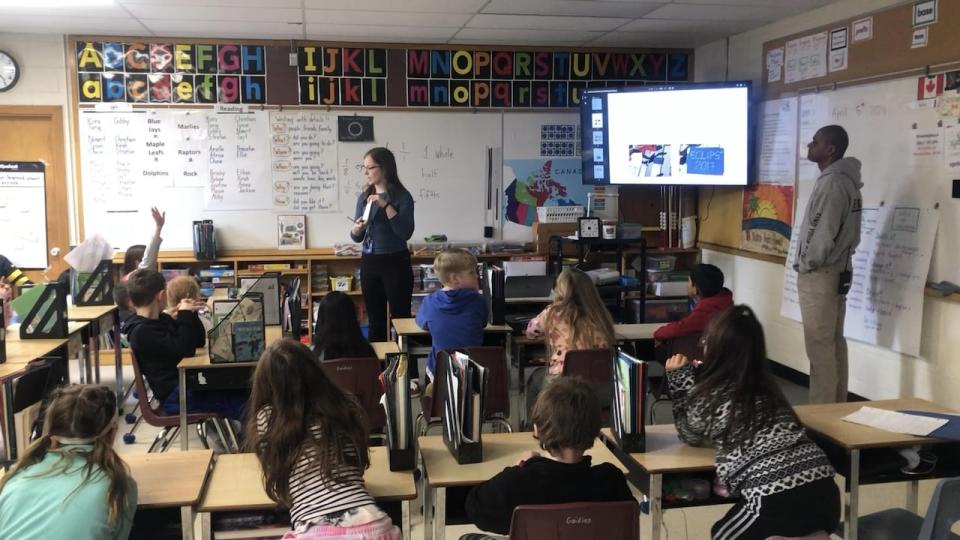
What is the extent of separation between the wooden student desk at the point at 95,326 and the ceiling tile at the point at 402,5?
91.9 inches

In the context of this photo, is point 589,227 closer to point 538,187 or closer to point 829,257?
point 538,187

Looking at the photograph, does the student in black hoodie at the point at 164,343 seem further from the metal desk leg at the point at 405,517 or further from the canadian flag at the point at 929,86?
the canadian flag at the point at 929,86

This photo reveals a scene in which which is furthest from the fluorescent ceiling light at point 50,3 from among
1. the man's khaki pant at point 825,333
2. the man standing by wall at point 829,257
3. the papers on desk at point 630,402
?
the man's khaki pant at point 825,333

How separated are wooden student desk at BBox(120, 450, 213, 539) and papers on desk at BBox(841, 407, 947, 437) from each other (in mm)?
2108

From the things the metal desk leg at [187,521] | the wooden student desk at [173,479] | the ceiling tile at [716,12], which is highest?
the ceiling tile at [716,12]

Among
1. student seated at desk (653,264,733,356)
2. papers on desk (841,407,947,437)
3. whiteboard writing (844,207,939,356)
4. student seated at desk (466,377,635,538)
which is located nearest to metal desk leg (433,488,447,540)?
student seated at desk (466,377,635,538)

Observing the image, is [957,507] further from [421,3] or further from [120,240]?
[120,240]

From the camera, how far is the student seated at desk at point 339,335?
11.5 feet

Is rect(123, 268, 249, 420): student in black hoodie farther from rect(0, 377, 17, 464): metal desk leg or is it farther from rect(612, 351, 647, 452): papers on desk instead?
rect(612, 351, 647, 452): papers on desk

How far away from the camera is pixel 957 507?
1931 mm

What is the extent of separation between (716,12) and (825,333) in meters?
2.33

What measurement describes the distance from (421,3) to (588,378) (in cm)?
287

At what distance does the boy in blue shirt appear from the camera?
161 inches

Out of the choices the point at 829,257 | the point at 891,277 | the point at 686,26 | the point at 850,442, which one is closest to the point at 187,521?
the point at 850,442
